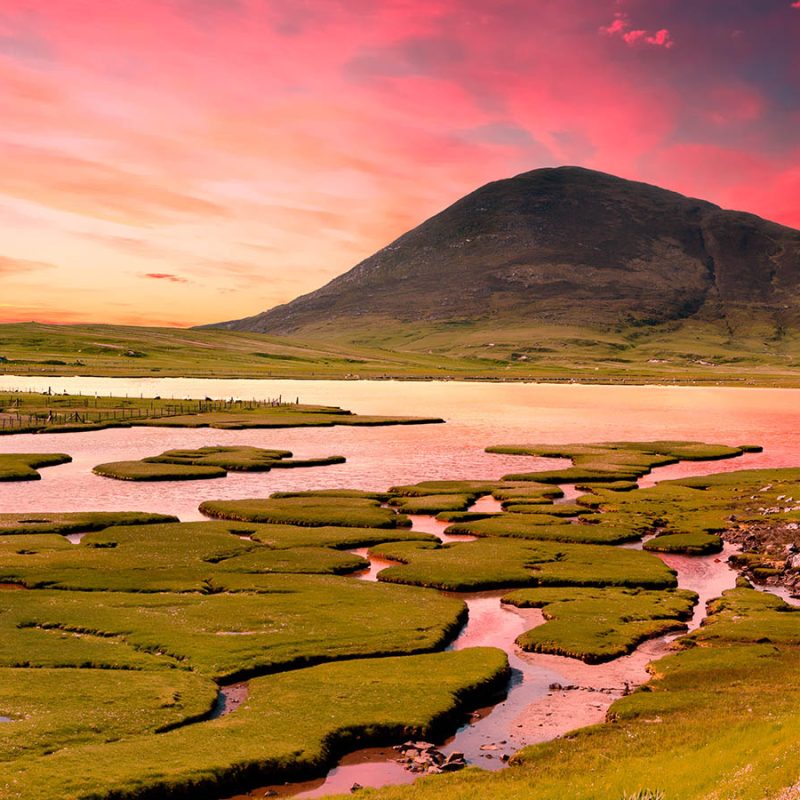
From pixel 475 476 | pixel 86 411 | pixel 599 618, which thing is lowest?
pixel 599 618

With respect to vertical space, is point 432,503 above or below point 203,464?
below

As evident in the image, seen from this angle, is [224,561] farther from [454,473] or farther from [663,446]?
[663,446]

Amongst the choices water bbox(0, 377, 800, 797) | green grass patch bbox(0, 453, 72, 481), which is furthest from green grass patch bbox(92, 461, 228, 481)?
green grass patch bbox(0, 453, 72, 481)

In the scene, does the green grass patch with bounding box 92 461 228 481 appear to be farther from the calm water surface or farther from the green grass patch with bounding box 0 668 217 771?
the green grass patch with bounding box 0 668 217 771

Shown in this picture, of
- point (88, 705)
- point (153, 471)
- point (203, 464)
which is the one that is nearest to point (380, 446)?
point (203, 464)

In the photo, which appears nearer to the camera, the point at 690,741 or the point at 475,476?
the point at 690,741

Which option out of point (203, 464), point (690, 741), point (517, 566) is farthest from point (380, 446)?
point (690, 741)

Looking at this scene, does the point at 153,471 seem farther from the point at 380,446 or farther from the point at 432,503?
the point at 380,446

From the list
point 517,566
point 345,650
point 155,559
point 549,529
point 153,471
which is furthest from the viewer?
point 153,471

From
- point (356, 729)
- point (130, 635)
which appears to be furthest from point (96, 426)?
point (356, 729)

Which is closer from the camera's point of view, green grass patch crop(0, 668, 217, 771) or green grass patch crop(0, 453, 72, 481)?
green grass patch crop(0, 668, 217, 771)

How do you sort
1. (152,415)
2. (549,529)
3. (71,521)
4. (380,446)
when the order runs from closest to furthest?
(71,521), (549,529), (380,446), (152,415)

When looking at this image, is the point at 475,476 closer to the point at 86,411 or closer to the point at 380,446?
the point at 380,446

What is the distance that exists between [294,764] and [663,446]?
102 metres
